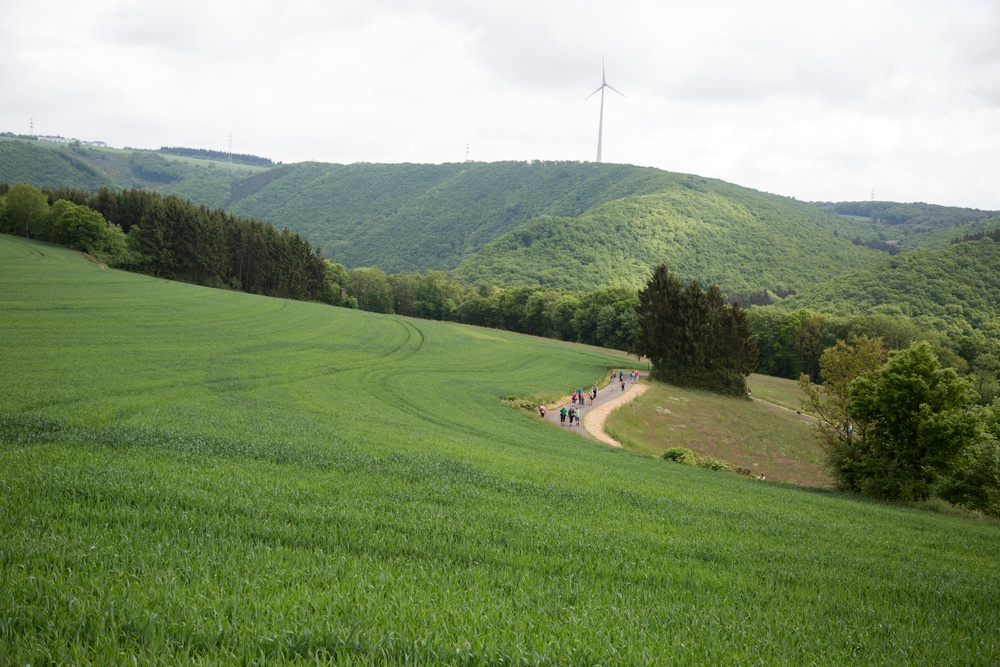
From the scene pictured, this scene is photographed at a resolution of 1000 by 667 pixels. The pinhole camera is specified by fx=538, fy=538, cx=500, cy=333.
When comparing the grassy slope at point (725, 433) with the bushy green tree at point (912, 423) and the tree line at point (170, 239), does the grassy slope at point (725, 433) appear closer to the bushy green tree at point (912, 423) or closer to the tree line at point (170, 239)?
the bushy green tree at point (912, 423)

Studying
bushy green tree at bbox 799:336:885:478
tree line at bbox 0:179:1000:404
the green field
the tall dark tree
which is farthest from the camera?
tree line at bbox 0:179:1000:404

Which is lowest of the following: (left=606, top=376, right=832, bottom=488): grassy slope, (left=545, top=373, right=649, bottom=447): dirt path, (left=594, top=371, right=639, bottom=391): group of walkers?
(left=606, top=376, right=832, bottom=488): grassy slope

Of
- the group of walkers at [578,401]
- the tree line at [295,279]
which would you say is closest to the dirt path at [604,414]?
the group of walkers at [578,401]

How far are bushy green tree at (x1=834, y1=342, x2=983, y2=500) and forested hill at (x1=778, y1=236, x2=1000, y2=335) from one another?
11034 cm

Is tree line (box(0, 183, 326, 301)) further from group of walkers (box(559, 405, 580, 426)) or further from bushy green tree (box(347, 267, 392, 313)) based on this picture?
group of walkers (box(559, 405, 580, 426))

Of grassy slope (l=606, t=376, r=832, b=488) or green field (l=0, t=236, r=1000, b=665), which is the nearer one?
green field (l=0, t=236, r=1000, b=665)

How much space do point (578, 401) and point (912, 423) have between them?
99.7ft

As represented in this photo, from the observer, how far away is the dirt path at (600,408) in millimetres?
44031

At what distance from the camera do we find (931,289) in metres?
139

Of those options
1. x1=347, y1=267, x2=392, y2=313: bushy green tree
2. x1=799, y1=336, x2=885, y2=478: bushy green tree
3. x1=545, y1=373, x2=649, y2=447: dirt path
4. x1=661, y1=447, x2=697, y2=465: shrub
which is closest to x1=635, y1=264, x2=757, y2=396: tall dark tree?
x1=545, y1=373, x2=649, y2=447: dirt path

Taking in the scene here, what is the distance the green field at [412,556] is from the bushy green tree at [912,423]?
874 cm

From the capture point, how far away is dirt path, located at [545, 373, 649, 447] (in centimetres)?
4403

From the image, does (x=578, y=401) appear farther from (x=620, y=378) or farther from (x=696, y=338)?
(x=696, y=338)

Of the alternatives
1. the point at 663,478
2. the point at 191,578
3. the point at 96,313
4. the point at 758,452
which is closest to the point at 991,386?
the point at 758,452
